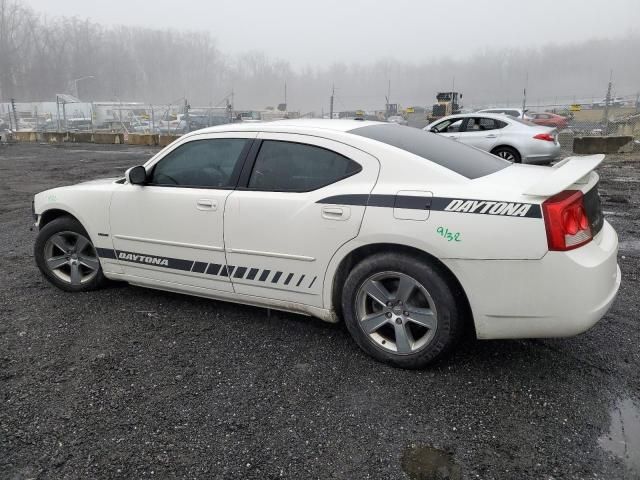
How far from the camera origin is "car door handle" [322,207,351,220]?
316 centimetres

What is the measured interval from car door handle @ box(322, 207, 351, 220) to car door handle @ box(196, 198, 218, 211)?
0.87 metres

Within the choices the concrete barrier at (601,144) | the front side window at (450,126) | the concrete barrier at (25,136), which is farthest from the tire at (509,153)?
the concrete barrier at (25,136)

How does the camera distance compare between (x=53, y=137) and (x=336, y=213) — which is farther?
(x=53, y=137)

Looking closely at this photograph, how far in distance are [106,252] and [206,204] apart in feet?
3.90

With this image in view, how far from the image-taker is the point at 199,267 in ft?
12.5

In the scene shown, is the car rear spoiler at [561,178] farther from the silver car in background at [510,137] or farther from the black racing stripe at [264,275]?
the silver car in background at [510,137]

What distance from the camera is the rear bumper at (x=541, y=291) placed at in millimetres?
2668

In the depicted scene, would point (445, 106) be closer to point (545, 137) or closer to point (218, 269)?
point (545, 137)

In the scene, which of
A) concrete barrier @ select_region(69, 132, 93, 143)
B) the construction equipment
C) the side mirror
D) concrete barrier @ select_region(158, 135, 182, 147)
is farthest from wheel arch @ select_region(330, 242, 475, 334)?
concrete barrier @ select_region(69, 132, 93, 143)

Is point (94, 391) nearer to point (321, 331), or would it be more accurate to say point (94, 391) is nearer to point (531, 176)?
point (321, 331)

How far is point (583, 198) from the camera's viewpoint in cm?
287

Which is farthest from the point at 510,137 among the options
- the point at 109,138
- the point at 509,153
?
the point at 109,138

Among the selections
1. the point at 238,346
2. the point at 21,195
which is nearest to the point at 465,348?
the point at 238,346

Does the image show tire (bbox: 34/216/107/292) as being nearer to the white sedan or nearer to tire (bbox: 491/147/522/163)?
the white sedan
